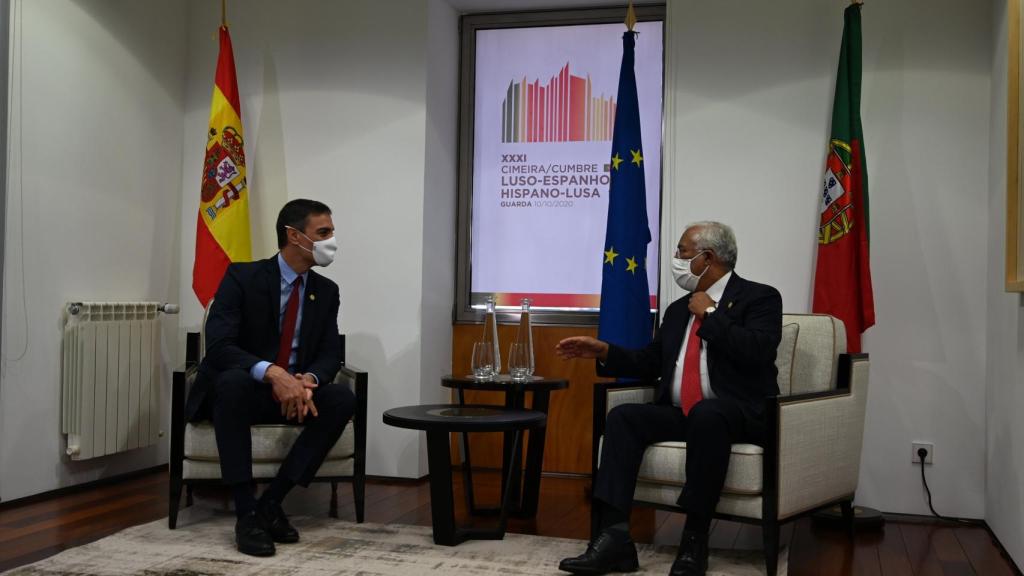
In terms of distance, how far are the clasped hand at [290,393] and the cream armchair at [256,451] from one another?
0.15 metres

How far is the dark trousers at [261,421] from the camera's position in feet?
10.6

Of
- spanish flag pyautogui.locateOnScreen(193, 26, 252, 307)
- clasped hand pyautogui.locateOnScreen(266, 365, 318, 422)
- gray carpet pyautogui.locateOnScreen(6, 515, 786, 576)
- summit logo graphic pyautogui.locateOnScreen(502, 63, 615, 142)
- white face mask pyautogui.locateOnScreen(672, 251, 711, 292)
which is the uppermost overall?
summit logo graphic pyautogui.locateOnScreen(502, 63, 615, 142)

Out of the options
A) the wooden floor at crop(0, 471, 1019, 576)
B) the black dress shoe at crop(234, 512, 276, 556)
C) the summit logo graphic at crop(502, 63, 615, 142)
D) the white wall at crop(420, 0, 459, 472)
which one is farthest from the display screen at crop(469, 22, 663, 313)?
the black dress shoe at crop(234, 512, 276, 556)

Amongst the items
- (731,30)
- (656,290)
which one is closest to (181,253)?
(656,290)

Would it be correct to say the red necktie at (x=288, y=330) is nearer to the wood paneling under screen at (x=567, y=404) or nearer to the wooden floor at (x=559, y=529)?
the wooden floor at (x=559, y=529)

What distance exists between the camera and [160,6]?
4762 mm

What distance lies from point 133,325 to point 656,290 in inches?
98.1

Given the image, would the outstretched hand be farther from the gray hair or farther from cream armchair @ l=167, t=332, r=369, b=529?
cream armchair @ l=167, t=332, r=369, b=529

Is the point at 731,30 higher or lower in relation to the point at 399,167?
higher

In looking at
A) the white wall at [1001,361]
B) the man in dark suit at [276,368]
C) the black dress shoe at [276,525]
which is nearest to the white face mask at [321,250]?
the man in dark suit at [276,368]

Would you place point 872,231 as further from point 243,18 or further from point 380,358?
point 243,18

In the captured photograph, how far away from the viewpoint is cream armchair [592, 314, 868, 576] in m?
2.94

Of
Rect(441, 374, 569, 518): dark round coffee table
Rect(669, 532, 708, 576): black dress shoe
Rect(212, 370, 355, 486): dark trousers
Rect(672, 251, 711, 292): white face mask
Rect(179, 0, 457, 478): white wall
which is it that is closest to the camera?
Rect(669, 532, 708, 576): black dress shoe

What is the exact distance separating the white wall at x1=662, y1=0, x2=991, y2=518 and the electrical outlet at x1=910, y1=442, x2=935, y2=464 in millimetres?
27
